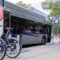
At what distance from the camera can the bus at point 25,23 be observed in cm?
1758

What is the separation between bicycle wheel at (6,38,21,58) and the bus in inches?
123

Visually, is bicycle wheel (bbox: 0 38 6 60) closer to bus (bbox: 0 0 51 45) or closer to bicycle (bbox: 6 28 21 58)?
bicycle (bbox: 6 28 21 58)

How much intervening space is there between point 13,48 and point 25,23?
9.06m

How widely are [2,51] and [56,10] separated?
71.7 feet

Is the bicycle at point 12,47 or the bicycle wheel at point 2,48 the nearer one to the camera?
the bicycle wheel at point 2,48

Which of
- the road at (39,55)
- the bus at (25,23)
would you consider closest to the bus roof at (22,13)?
the bus at (25,23)

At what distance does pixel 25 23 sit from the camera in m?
20.6

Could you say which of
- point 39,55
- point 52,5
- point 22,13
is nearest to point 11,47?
point 39,55

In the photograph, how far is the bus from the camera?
17.6 m

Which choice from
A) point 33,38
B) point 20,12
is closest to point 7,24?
point 20,12

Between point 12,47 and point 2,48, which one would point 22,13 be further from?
point 2,48

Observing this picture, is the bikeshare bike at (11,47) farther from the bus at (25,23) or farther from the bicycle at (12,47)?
the bus at (25,23)

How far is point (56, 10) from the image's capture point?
3191 centimetres

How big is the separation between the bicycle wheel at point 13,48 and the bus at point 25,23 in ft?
10.3
